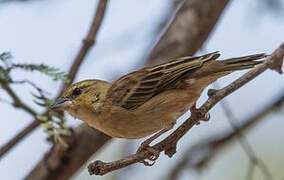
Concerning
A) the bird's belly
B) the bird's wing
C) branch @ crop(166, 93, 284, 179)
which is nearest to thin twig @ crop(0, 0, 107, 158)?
the bird's wing

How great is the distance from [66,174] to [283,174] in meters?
3.45

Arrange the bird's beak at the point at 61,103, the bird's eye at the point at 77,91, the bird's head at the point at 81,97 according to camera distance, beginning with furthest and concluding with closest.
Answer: the bird's eye at the point at 77,91, the bird's head at the point at 81,97, the bird's beak at the point at 61,103

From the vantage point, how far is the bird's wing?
4.21 m

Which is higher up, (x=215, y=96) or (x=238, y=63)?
(x=238, y=63)

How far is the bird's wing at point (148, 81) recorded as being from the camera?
13.8 ft

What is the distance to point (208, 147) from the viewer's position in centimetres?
565

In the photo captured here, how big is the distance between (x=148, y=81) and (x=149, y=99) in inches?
7.8

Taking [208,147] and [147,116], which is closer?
[147,116]

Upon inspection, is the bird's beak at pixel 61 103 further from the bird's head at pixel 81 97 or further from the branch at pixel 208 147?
the branch at pixel 208 147

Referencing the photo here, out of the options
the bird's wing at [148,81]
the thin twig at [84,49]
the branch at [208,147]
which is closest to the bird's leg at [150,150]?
the bird's wing at [148,81]

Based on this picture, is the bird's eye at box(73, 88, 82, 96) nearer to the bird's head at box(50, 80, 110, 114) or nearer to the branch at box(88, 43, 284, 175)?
the bird's head at box(50, 80, 110, 114)

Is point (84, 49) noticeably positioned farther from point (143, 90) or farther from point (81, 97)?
point (143, 90)

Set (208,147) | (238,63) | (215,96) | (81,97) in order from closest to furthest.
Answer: (215,96) → (238,63) → (81,97) → (208,147)

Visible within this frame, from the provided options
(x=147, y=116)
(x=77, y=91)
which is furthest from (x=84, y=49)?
(x=147, y=116)
